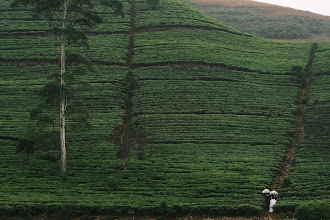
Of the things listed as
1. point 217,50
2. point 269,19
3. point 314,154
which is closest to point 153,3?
point 217,50

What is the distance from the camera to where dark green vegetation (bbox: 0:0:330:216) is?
132ft

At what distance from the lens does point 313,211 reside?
32.9 m

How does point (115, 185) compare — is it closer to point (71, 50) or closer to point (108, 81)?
point (108, 81)

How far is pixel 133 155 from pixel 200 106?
16.2 metres

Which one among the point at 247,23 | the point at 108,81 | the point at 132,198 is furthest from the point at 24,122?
the point at 247,23

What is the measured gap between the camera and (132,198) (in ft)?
128

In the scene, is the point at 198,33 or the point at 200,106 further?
the point at 198,33

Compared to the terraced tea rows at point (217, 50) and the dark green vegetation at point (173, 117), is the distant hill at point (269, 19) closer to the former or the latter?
the dark green vegetation at point (173, 117)

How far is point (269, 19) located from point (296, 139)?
8143 centimetres

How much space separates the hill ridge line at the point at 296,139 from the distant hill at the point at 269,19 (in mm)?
43179

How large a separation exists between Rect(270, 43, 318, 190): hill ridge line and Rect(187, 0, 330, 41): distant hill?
43179 mm

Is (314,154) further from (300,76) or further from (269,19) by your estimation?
(269,19)

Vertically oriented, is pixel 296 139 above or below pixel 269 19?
below

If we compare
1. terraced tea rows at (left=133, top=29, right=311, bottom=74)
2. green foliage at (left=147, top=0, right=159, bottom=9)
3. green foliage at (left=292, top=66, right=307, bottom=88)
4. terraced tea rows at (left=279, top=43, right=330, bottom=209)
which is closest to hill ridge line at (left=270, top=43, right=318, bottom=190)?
green foliage at (left=292, top=66, right=307, bottom=88)
